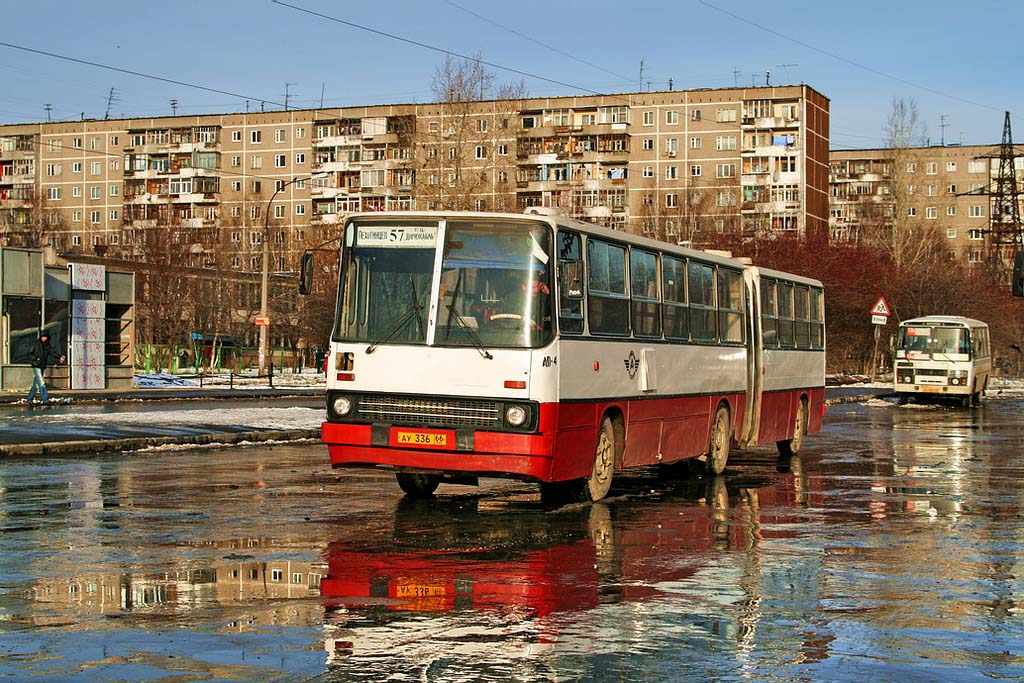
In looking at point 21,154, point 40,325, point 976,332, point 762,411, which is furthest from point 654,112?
point 762,411

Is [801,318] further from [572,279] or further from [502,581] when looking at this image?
[502,581]

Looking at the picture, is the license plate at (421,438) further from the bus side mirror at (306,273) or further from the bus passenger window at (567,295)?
the bus side mirror at (306,273)

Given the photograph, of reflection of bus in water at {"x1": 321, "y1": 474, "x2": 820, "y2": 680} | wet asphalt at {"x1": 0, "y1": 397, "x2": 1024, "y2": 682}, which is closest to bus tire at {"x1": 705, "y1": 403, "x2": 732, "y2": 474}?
wet asphalt at {"x1": 0, "y1": 397, "x2": 1024, "y2": 682}

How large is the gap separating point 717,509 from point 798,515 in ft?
2.93

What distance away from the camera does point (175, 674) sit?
6789 millimetres

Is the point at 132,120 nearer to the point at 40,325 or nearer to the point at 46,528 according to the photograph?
the point at 40,325

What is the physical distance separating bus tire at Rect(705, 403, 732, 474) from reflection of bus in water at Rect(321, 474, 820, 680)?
14.2ft

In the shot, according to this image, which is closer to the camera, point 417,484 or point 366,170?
point 417,484

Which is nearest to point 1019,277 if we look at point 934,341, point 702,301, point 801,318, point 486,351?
point 801,318

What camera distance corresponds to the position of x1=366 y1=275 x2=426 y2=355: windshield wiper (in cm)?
1410

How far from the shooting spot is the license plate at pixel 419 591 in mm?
9099

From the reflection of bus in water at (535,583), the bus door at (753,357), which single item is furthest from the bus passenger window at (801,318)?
the reflection of bus in water at (535,583)

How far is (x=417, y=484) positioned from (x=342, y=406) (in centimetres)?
184

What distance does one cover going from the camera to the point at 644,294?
16.6m
